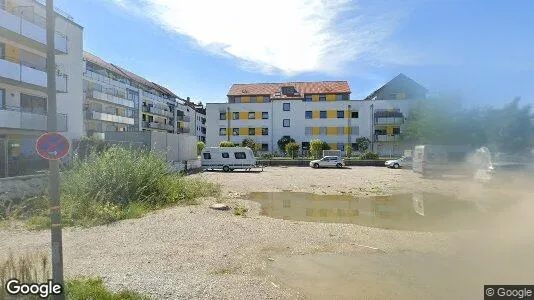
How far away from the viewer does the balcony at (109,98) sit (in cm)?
5012

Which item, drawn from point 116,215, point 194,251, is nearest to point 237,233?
point 194,251

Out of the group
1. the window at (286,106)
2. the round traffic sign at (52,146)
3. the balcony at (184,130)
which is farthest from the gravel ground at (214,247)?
the balcony at (184,130)

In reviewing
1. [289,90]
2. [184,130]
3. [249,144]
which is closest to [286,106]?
[289,90]

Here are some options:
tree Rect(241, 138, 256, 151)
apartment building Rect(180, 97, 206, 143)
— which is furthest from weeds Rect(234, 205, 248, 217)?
apartment building Rect(180, 97, 206, 143)

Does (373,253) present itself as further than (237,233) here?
No

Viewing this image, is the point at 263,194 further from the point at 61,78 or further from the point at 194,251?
the point at 61,78

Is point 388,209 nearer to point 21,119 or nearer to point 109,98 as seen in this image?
point 21,119

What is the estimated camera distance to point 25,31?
2281cm

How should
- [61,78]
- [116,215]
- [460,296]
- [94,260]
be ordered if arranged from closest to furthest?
[460,296] → [94,260] → [116,215] → [61,78]

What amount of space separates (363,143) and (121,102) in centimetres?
4138

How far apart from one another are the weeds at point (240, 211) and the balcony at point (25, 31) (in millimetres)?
19060

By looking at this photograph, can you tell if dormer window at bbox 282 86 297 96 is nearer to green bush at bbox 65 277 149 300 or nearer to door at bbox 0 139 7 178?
door at bbox 0 139 7 178

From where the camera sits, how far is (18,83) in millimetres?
22859

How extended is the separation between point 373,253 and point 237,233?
359cm
